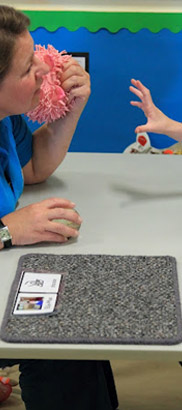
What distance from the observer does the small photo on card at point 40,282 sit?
3.95ft

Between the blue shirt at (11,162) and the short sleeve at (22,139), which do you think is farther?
the short sleeve at (22,139)

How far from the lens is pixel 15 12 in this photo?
4.75 feet

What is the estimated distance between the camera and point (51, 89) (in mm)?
1605

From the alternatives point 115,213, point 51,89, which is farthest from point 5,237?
point 51,89

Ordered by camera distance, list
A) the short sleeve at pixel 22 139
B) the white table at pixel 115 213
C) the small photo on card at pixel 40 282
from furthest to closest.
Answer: the short sleeve at pixel 22 139 → the small photo on card at pixel 40 282 → the white table at pixel 115 213

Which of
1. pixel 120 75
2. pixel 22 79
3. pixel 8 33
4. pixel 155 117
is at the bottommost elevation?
pixel 120 75

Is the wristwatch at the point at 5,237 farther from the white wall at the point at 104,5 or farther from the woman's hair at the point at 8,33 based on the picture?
the white wall at the point at 104,5

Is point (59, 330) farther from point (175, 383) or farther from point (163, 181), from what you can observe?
point (175, 383)

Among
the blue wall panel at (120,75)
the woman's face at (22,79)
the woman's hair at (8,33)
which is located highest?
the woman's hair at (8,33)

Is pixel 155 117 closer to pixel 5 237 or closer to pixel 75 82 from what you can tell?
pixel 75 82

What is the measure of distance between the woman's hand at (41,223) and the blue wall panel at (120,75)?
1.60m

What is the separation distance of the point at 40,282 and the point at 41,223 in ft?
0.72

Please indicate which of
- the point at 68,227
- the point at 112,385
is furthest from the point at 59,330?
the point at 112,385

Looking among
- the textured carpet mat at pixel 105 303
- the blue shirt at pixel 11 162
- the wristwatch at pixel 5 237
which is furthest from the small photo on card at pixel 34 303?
the blue shirt at pixel 11 162
